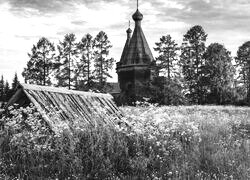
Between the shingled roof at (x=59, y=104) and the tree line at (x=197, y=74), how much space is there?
28635 mm

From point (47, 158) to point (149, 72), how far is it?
42.3m

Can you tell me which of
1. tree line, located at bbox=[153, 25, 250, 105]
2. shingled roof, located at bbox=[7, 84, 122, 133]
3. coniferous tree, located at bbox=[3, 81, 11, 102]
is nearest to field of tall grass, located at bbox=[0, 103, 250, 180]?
shingled roof, located at bbox=[7, 84, 122, 133]

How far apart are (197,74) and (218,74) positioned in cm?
355

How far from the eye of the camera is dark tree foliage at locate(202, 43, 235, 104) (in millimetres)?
38250

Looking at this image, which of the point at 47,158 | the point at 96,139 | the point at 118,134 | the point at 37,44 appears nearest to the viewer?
the point at 47,158

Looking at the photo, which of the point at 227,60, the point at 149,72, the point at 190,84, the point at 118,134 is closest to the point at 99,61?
the point at 149,72

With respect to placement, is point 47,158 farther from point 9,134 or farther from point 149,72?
point 149,72

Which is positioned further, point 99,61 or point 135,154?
point 99,61

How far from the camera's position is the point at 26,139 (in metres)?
5.30

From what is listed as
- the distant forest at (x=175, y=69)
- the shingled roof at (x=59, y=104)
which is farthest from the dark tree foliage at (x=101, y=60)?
the shingled roof at (x=59, y=104)

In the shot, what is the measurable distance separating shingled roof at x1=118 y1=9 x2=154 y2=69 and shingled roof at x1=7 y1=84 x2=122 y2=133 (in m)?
40.4

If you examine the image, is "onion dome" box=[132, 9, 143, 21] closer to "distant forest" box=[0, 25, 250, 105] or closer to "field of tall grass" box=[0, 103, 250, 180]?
"distant forest" box=[0, 25, 250, 105]

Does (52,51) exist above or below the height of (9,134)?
above

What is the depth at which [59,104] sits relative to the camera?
6430 millimetres
